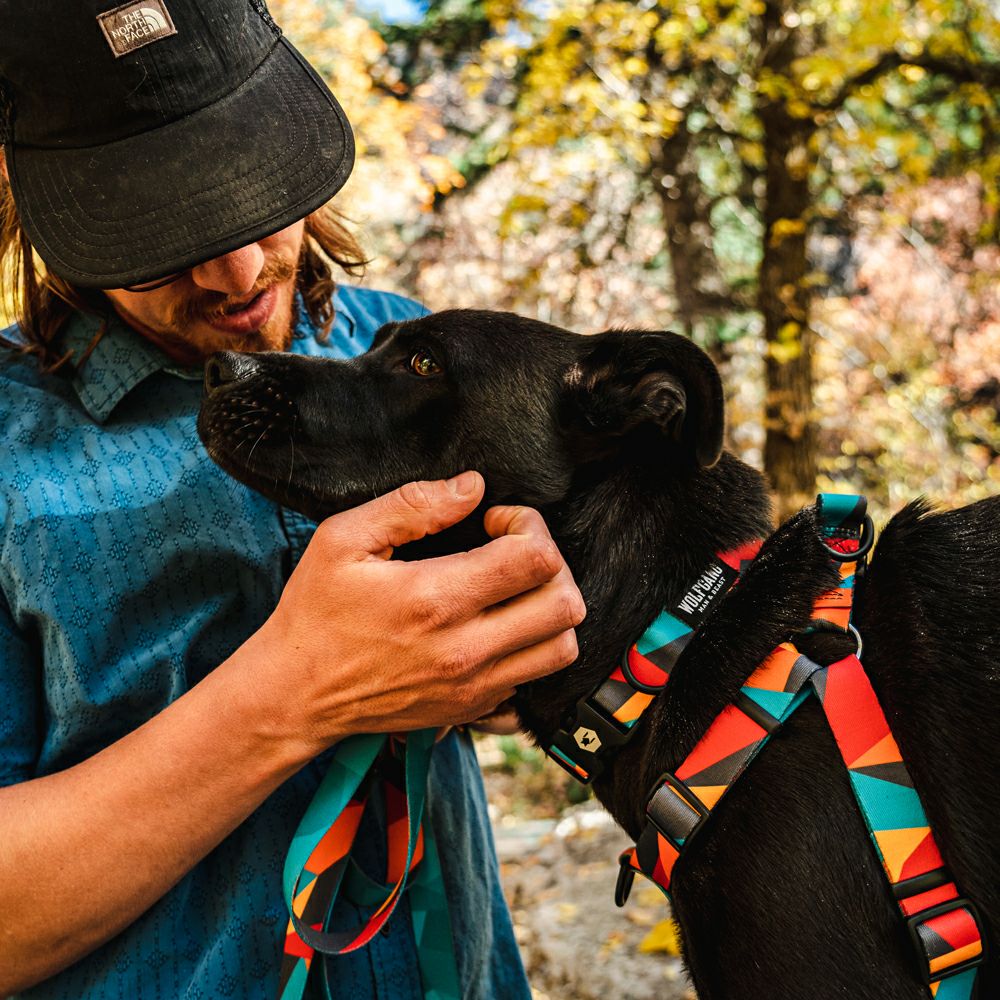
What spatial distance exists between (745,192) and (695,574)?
8.85m

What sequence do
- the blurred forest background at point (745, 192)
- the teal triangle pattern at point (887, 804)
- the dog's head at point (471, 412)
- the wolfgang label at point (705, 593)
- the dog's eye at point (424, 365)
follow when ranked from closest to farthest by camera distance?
1. the teal triangle pattern at point (887, 804)
2. the wolfgang label at point (705, 593)
3. the dog's head at point (471, 412)
4. the dog's eye at point (424, 365)
5. the blurred forest background at point (745, 192)

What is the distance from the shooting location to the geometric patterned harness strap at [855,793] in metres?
1.63

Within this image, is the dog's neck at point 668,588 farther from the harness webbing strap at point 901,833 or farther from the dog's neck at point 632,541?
the harness webbing strap at point 901,833

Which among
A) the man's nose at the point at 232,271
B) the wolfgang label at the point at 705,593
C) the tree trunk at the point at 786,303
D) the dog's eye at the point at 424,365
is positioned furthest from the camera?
the tree trunk at the point at 786,303

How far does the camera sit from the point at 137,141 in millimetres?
1688

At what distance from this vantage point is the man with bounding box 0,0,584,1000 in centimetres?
162

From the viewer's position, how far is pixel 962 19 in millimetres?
6762

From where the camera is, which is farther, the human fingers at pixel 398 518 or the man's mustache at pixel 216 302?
the man's mustache at pixel 216 302

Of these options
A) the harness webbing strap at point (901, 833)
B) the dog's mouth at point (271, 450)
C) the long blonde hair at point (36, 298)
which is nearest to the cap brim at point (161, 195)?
the long blonde hair at point (36, 298)

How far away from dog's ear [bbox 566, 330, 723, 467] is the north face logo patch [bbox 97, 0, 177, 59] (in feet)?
3.69

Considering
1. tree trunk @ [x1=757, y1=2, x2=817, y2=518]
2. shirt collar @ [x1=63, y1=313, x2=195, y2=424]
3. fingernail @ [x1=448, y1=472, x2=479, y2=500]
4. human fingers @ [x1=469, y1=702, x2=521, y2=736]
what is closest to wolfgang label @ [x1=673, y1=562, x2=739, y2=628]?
fingernail @ [x1=448, y1=472, x2=479, y2=500]

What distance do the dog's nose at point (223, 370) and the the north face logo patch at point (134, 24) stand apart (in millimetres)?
569

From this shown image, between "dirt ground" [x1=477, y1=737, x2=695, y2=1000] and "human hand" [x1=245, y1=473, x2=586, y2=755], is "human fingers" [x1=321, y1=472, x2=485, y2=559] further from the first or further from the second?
"dirt ground" [x1=477, y1=737, x2=695, y2=1000]

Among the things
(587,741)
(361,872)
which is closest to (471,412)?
(587,741)
